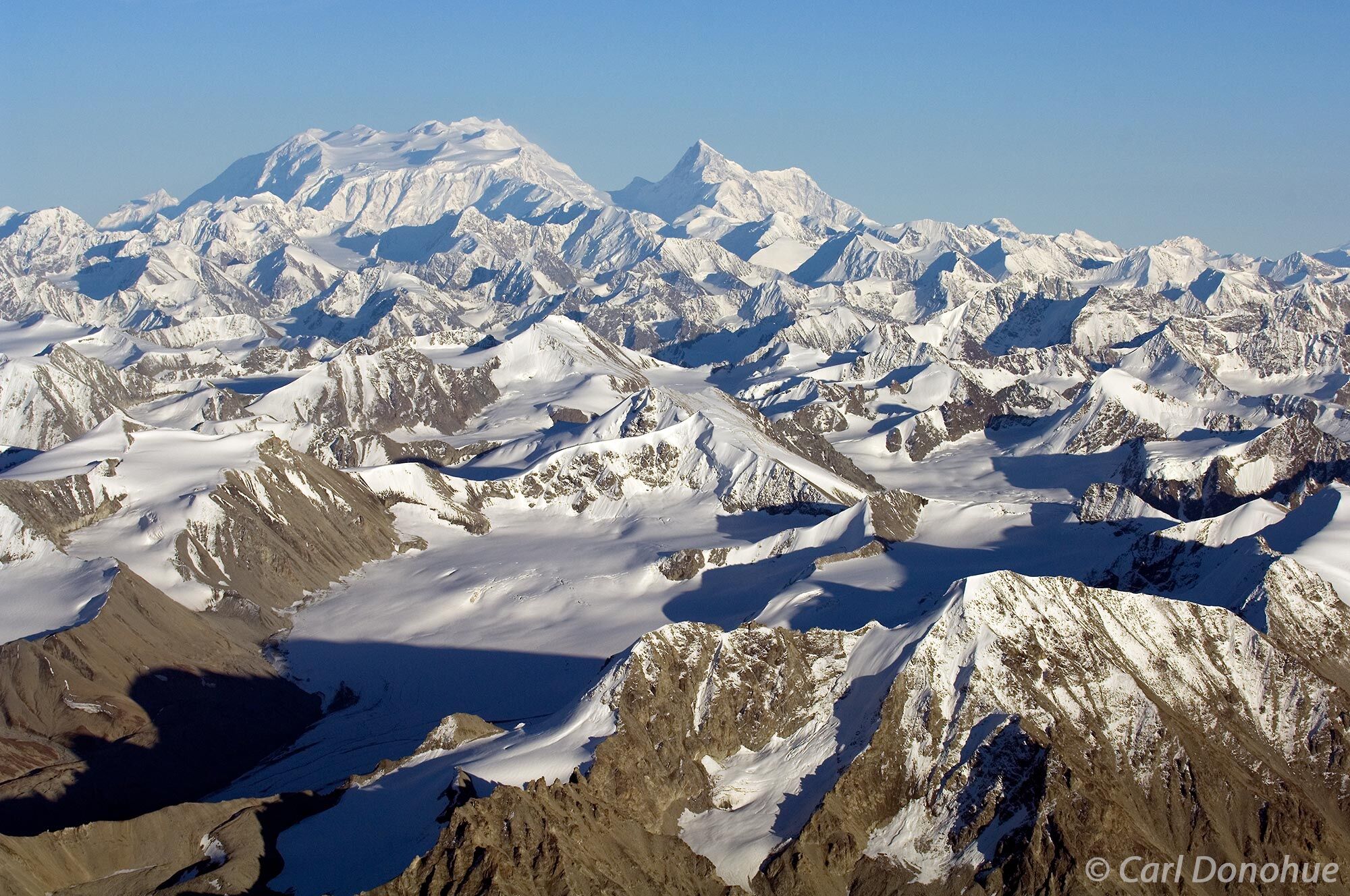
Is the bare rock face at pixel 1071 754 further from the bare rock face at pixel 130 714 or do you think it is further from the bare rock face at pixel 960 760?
the bare rock face at pixel 130 714

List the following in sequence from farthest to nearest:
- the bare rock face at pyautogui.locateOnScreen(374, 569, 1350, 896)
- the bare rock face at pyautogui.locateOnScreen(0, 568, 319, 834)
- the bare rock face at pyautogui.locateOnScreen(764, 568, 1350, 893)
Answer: the bare rock face at pyautogui.locateOnScreen(0, 568, 319, 834) < the bare rock face at pyautogui.locateOnScreen(764, 568, 1350, 893) < the bare rock face at pyautogui.locateOnScreen(374, 569, 1350, 896)

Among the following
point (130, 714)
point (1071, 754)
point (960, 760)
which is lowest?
point (130, 714)

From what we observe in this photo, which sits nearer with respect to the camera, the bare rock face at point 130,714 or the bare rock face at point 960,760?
the bare rock face at point 960,760

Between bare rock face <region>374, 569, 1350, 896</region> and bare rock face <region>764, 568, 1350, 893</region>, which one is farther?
bare rock face <region>764, 568, 1350, 893</region>

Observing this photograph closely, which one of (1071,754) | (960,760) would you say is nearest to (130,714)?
(960,760)

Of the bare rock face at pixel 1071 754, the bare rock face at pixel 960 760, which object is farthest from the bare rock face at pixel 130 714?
the bare rock face at pixel 1071 754

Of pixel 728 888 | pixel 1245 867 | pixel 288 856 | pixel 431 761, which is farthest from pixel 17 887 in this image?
pixel 1245 867

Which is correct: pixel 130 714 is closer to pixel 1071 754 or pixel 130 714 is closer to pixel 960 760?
pixel 960 760

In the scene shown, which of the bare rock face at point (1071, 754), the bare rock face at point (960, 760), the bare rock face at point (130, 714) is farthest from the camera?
the bare rock face at point (130, 714)

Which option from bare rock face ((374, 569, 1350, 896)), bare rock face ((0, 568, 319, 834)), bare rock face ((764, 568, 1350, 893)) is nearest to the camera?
bare rock face ((374, 569, 1350, 896))

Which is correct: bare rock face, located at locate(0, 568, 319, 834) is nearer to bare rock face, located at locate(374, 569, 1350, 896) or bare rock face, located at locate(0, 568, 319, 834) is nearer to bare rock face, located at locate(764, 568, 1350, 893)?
bare rock face, located at locate(374, 569, 1350, 896)

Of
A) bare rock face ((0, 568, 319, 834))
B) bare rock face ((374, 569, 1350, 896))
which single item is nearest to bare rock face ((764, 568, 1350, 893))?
bare rock face ((374, 569, 1350, 896))
